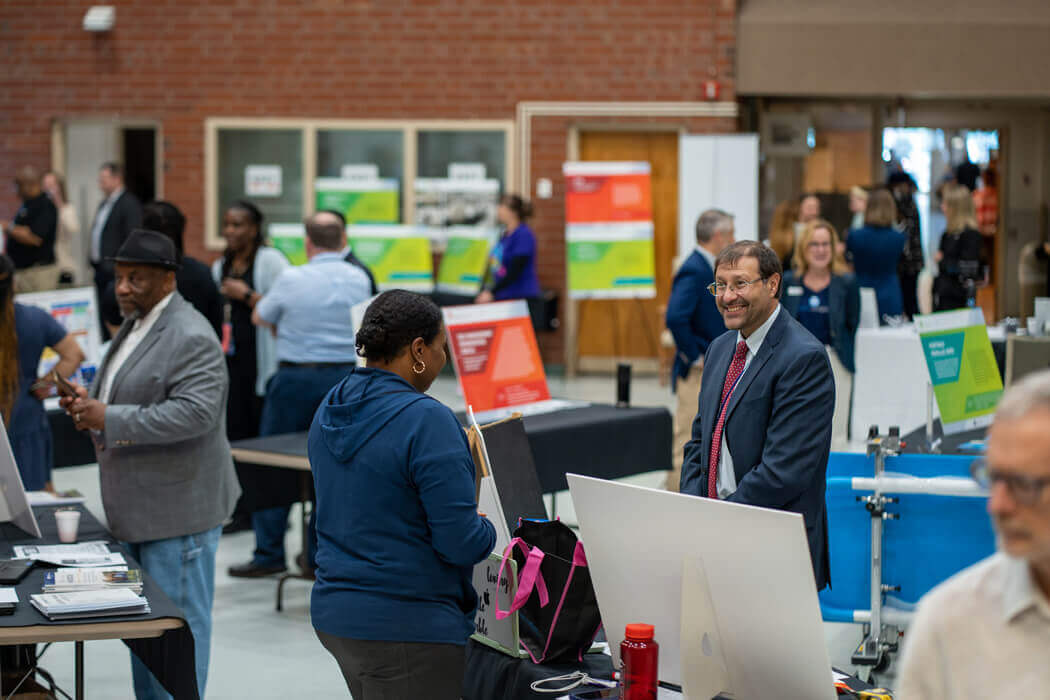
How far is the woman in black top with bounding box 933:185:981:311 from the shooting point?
9.95 metres

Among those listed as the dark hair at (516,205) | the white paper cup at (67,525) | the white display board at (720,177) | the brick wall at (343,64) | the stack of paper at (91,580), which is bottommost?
the stack of paper at (91,580)

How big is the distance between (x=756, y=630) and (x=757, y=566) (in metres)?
0.13

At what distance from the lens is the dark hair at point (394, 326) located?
2.59 m

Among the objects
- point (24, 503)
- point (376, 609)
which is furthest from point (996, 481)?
point (24, 503)

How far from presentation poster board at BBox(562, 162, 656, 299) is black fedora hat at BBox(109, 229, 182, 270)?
7727 millimetres

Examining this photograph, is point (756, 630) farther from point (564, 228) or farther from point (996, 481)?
point (564, 228)

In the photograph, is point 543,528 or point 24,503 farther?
point 24,503

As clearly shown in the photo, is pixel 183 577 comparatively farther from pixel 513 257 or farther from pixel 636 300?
pixel 636 300

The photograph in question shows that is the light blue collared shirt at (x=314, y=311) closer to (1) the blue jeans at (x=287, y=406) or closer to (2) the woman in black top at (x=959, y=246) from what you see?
(1) the blue jeans at (x=287, y=406)

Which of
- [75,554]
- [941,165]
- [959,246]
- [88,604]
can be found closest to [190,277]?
[75,554]

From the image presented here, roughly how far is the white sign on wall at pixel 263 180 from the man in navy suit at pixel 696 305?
7.03m

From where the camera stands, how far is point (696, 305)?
19.8 ft

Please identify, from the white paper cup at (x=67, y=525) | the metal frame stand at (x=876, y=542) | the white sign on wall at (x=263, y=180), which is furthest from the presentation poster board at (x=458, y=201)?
the white paper cup at (x=67, y=525)

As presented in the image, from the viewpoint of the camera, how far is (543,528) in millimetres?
2783
